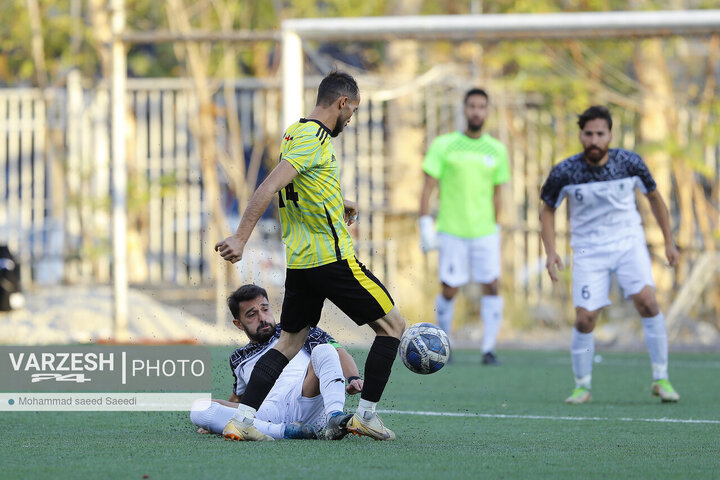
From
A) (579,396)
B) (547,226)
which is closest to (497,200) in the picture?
(547,226)

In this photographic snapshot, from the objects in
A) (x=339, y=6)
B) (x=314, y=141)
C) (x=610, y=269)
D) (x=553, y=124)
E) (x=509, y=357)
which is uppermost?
(x=339, y=6)

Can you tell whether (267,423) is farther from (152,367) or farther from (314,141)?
(152,367)

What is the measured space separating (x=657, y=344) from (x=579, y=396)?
27.4 inches

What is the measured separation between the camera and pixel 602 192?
848cm

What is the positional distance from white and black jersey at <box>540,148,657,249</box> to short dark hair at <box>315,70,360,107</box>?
2.91 m

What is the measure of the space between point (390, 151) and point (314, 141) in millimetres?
11789

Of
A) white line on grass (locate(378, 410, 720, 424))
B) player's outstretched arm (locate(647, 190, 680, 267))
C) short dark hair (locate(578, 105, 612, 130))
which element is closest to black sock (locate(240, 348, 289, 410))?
white line on grass (locate(378, 410, 720, 424))

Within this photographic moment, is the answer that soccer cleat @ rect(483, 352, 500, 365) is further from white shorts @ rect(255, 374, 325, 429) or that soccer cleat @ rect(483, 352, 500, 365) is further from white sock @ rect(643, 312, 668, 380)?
white shorts @ rect(255, 374, 325, 429)

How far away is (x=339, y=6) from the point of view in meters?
20.6

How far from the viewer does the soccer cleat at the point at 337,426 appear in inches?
240

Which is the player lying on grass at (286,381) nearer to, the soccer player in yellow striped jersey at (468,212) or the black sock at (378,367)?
the black sock at (378,367)

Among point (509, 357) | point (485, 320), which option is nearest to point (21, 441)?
point (485, 320)

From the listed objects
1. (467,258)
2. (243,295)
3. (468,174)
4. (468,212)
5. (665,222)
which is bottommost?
(243,295)

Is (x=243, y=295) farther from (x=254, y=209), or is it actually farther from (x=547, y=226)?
(x=547, y=226)
